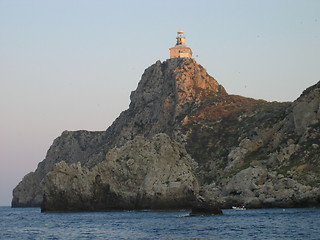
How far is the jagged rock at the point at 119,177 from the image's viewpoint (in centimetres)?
13100

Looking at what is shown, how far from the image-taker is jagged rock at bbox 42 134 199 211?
430 feet

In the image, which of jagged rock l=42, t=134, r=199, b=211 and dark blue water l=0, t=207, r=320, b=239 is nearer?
dark blue water l=0, t=207, r=320, b=239

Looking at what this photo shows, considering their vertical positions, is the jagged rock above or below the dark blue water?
above

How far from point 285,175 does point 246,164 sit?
22.9 metres

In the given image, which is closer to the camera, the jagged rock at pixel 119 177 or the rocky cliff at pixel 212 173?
the rocky cliff at pixel 212 173

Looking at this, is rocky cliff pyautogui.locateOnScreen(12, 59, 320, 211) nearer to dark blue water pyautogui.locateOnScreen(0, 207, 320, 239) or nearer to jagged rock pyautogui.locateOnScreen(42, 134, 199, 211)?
jagged rock pyautogui.locateOnScreen(42, 134, 199, 211)

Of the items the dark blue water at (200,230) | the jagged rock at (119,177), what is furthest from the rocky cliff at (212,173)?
the dark blue water at (200,230)

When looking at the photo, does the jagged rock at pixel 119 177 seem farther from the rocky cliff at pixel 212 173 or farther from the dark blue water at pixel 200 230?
the dark blue water at pixel 200 230

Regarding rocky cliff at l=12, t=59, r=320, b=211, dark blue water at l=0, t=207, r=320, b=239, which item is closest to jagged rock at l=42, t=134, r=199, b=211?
rocky cliff at l=12, t=59, r=320, b=211

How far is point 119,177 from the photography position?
14125 centimetres

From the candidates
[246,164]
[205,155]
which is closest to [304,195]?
[246,164]

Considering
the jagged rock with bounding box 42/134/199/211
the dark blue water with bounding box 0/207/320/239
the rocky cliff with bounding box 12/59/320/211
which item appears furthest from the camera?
the jagged rock with bounding box 42/134/199/211

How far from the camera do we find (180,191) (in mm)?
121688

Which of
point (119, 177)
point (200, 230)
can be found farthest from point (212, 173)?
point (200, 230)
